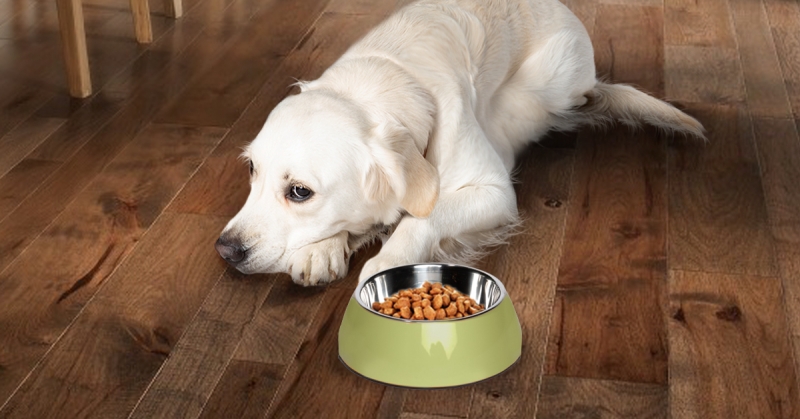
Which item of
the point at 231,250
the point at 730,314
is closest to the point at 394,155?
the point at 231,250

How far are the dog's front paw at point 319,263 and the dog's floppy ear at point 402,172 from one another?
0.15m

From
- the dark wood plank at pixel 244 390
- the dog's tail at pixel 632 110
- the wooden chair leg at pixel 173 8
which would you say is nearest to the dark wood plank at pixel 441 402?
the dark wood plank at pixel 244 390

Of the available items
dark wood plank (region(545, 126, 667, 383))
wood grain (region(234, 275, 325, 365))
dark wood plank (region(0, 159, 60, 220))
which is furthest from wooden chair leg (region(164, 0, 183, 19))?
wood grain (region(234, 275, 325, 365))

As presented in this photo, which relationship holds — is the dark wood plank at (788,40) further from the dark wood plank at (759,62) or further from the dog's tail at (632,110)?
the dog's tail at (632,110)

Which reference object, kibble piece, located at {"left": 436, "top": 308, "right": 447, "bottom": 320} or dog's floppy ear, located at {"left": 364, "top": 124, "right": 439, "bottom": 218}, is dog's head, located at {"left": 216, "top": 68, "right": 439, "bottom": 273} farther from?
kibble piece, located at {"left": 436, "top": 308, "right": 447, "bottom": 320}

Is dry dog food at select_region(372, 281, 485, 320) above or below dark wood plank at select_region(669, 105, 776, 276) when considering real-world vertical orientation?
above

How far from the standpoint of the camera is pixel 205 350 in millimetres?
1924

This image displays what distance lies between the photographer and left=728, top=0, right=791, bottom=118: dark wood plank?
3133 mm

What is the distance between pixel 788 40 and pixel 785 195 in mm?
1354

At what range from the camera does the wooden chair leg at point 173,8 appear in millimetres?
3900

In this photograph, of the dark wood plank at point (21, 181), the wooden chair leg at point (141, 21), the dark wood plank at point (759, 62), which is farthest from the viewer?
the wooden chair leg at point (141, 21)

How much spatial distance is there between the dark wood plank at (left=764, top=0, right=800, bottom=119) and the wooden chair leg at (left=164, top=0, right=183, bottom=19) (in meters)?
2.20

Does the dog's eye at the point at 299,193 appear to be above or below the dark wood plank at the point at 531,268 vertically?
above

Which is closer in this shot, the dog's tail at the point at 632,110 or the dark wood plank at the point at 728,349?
the dark wood plank at the point at 728,349
